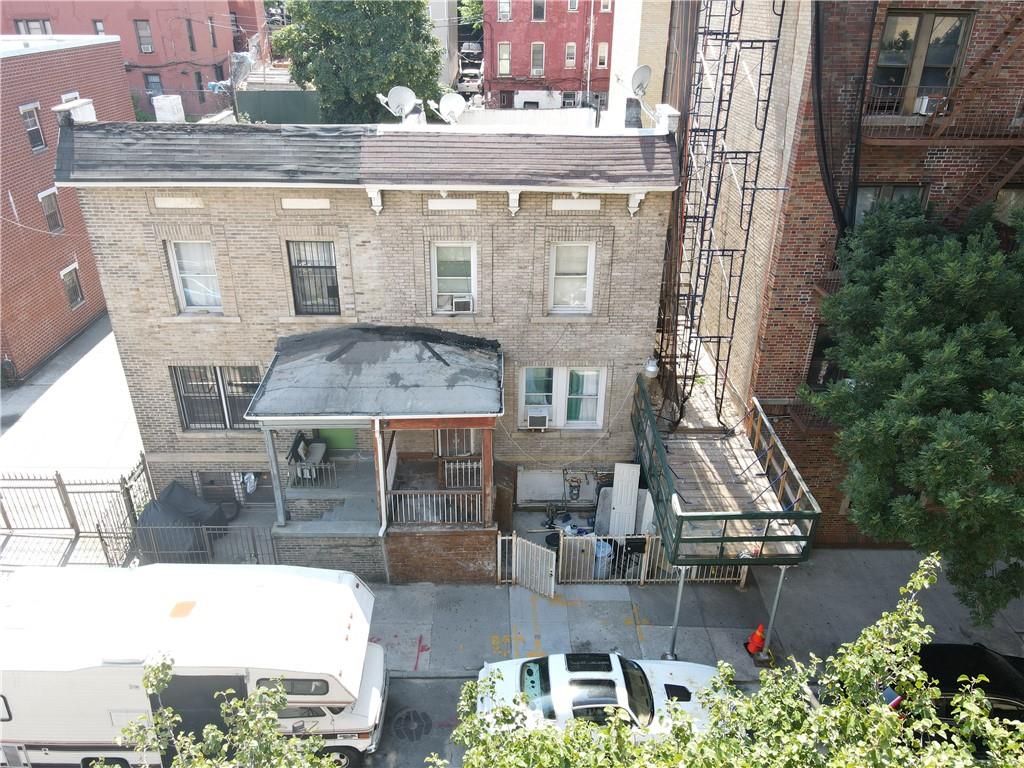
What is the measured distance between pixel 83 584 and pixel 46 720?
205cm

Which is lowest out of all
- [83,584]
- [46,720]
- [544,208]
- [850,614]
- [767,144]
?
[850,614]

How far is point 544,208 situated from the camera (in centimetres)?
1400

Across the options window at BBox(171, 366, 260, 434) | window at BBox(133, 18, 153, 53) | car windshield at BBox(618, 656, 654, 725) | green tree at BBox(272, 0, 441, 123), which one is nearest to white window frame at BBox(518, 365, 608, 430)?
car windshield at BBox(618, 656, 654, 725)

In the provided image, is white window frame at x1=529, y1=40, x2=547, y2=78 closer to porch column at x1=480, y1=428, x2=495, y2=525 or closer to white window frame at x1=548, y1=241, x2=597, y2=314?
white window frame at x1=548, y1=241, x2=597, y2=314

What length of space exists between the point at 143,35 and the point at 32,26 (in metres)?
5.99

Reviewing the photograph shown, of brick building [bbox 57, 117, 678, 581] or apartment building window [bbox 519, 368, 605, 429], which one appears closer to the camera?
brick building [bbox 57, 117, 678, 581]

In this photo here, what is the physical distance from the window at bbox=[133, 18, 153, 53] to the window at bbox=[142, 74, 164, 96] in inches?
64.4

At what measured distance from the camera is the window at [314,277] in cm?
1448

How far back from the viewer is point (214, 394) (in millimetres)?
15898

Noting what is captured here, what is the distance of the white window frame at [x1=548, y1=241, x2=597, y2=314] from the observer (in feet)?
47.6

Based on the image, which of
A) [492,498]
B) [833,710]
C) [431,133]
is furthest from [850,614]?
[431,133]

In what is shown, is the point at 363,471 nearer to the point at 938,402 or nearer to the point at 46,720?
the point at 46,720

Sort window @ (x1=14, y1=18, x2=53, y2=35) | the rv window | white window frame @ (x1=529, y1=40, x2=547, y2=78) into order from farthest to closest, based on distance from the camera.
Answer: white window frame @ (x1=529, y1=40, x2=547, y2=78)
window @ (x1=14, y1=18, x2=53, y2=35)
the rv window

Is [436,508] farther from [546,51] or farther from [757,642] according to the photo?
[546,51]
